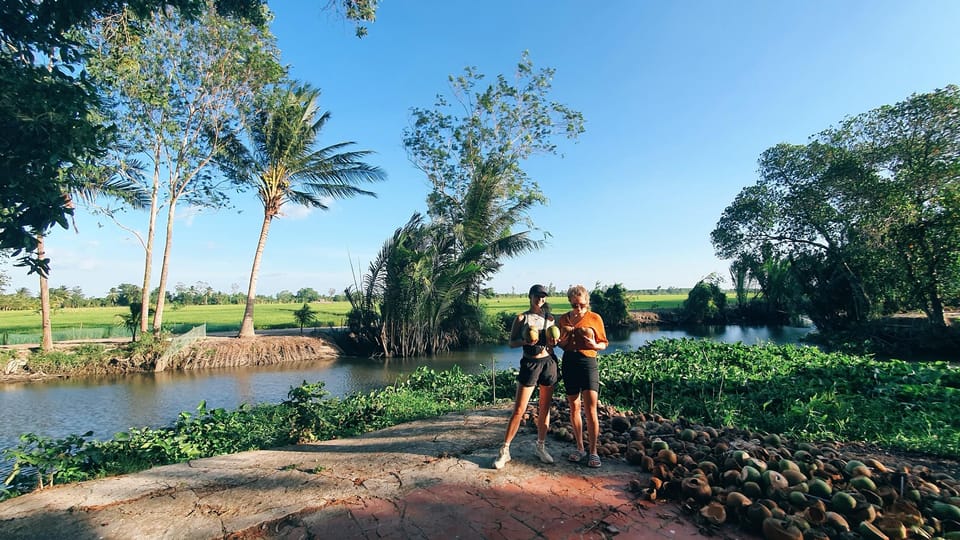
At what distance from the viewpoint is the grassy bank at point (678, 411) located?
4.26 meters

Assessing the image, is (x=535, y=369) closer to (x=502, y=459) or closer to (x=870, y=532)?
(x=502, y=459)

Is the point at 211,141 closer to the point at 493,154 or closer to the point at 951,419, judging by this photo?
the point at 493,154

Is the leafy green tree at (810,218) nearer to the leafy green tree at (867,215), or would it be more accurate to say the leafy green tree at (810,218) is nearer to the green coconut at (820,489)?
the leafy green tree at (867,215)

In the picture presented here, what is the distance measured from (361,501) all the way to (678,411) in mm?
4142

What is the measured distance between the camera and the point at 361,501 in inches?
114

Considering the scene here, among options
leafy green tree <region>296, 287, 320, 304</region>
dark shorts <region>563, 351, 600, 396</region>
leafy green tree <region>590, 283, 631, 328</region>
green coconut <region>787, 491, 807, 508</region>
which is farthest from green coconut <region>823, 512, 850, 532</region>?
leafy green tree <region>296, 287, 320, 304</region>

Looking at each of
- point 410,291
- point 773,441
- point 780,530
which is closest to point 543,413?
point 780,530

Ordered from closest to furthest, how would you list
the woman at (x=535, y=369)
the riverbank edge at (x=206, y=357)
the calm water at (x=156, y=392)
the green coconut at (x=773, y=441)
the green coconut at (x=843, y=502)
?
1. the green coconut at (x=843, y=502)
2. the woman at (x=535, y=369)
3. the green coconut at (x=773, y=441)
4. the calm water at (x=156, y=392)
5. the riverbank edge at (x=206, y=357)

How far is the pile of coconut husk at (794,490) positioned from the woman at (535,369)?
62 cm

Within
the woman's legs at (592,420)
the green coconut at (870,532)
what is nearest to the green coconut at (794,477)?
the green coconut at (870,532)

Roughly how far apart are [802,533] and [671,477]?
815 mm

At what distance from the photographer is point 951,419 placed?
468 cm

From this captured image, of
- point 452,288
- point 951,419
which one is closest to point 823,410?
point 951,419

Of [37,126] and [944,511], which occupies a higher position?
[37,126]
